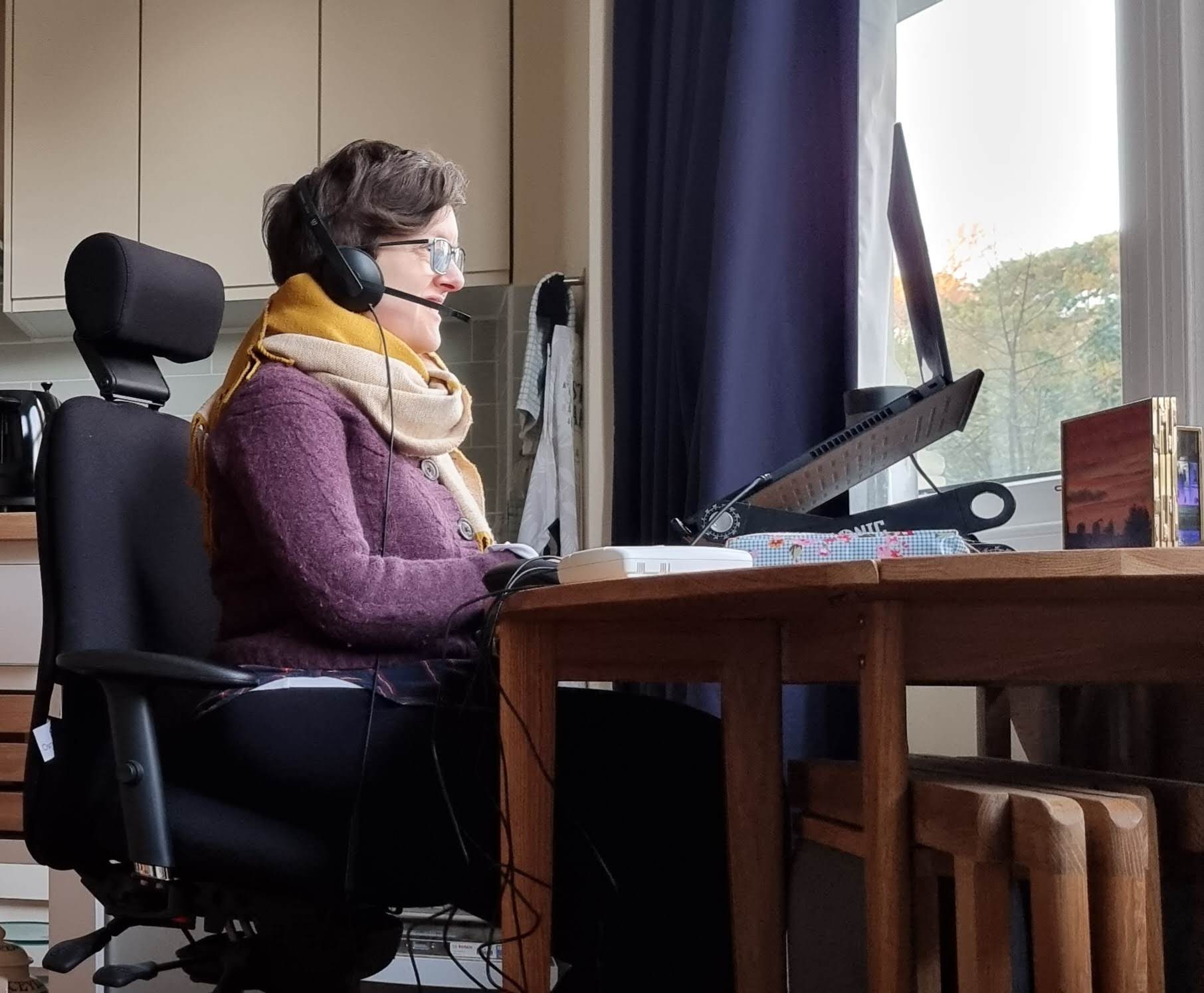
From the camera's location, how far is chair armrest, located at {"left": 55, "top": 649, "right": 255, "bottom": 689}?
1161 millimetres

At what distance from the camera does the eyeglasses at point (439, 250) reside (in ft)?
5.44

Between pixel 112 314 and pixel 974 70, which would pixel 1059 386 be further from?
pixel 112 314

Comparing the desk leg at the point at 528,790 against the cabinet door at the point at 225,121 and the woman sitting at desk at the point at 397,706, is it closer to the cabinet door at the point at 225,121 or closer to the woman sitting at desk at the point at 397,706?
the woman sitting at desk at the point at 397,706

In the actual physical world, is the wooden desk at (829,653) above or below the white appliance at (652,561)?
below

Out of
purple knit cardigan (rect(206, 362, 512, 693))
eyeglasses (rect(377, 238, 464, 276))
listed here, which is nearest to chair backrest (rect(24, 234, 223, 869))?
purple knit cardigan (rect(206, 362, 512, 693))

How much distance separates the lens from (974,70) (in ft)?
6.93

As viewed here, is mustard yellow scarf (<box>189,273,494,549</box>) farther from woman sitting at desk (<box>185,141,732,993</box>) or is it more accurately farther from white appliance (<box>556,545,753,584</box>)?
white appliance (<box>556,545,753,584</box>)

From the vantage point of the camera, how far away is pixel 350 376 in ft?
4.80

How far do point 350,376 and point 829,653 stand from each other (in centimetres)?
67

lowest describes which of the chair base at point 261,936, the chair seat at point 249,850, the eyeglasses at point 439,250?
the chair base at point 261,936

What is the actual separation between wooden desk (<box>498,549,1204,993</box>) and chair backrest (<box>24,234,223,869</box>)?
0.49 metres

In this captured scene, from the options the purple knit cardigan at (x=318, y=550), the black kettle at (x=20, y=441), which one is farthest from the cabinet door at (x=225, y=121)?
the purple knit cardigan at (x=318, y=550)

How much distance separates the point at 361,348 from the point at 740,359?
1.80ft

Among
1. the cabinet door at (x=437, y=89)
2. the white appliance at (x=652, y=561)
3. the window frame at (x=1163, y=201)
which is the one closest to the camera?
the white appliance at (x=652, y=561)
